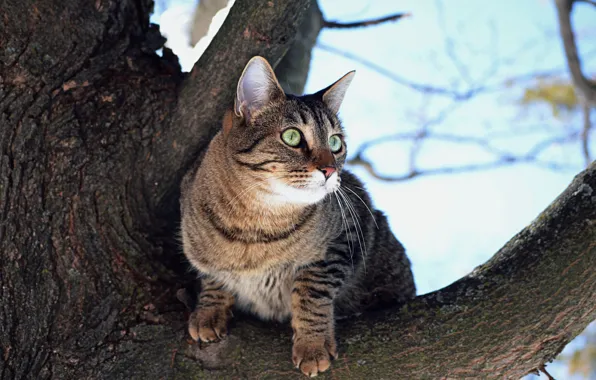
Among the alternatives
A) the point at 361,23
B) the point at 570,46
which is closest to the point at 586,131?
the point at 570,46

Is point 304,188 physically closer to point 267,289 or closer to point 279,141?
point 279,141

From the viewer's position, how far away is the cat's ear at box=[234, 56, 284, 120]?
125 inches

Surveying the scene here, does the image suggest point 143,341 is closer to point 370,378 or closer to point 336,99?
point 370,378

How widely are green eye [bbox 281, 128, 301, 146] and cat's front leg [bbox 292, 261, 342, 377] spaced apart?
664 millimetres

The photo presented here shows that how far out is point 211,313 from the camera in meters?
3.23

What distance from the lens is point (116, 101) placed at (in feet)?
11.3

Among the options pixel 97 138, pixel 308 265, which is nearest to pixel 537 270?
pixel 308 265

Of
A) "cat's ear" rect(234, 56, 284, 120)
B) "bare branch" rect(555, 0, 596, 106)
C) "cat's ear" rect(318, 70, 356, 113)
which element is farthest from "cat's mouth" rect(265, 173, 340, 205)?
"bare branch" rect(555, 0, 596, 106)

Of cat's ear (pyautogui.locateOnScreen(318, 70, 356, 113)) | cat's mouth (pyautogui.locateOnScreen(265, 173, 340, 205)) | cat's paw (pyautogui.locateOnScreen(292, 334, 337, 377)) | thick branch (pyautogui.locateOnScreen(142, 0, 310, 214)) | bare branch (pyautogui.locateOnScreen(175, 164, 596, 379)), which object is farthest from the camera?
cat's ear (pyautogui.locateOnScreen(318, 70, 356, 113))

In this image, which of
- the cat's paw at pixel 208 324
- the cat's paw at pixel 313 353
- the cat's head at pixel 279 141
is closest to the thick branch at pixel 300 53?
the cat's head at pixel 279 141

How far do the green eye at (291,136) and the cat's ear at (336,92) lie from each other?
392 mm

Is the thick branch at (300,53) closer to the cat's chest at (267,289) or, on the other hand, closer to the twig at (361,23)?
the twig at (361,23)

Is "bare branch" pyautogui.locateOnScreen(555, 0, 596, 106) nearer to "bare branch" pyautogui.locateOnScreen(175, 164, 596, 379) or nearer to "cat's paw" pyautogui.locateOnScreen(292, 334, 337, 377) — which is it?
"bare branch" pyautogui.locateOnScreen(175, 164, 596, 379)

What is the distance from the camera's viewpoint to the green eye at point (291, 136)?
323 cm
